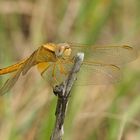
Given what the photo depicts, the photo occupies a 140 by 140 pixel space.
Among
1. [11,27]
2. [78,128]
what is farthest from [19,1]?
[78,128]

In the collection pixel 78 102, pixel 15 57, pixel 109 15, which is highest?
pixel 109 15

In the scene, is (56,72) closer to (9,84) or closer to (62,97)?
(9,84)

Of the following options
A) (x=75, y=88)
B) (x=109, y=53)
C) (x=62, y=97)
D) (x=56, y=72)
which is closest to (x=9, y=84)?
(x=56, y=72)

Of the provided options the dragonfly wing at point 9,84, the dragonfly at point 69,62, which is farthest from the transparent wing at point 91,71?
the dragonfly wing at point 9,84

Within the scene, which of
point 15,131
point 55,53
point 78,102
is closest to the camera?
point 55,53

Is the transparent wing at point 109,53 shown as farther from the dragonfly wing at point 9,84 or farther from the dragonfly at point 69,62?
the dragonfly wing at point 9,84

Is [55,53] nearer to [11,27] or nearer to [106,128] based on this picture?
[106,128]

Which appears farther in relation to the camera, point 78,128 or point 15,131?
point 78,128
